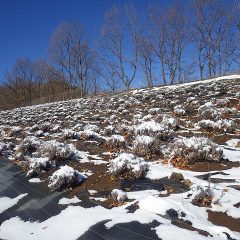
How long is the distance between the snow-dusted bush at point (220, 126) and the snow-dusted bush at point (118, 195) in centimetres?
402

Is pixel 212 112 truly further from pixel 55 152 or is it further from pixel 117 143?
pixel 55 152

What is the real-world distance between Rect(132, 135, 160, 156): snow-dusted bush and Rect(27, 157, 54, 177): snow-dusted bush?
168 cm

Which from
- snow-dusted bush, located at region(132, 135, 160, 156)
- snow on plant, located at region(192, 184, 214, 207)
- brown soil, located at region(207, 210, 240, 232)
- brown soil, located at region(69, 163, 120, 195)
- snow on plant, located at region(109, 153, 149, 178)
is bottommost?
brown soil, located at region(207, 210, 240, 232)

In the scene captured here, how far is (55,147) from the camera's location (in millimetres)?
6438

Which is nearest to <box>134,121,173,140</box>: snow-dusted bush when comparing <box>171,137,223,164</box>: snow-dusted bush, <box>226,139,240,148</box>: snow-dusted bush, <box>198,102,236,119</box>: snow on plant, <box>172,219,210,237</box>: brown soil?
<box>226,139,240,148</box>: snow-dusted bush

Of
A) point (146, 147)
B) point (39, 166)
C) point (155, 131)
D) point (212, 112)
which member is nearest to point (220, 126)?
point (155, 131)

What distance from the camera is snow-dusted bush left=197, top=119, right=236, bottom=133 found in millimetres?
7500

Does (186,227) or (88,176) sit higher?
(88,176)

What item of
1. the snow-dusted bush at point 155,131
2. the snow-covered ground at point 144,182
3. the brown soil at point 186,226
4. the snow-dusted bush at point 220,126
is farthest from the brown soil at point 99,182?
the snow-dusted bush at point 220,126

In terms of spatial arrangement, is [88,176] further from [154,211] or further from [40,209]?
[154,211]

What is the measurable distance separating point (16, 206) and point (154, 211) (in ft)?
7.03

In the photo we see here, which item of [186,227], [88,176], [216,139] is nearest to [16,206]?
[88,176]

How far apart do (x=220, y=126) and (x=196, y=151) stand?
91.6 inches

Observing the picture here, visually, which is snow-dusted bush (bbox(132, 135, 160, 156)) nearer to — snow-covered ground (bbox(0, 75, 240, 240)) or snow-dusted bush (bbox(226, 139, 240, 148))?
snow-covered ground (bbox(0, 75, 240, 240))
